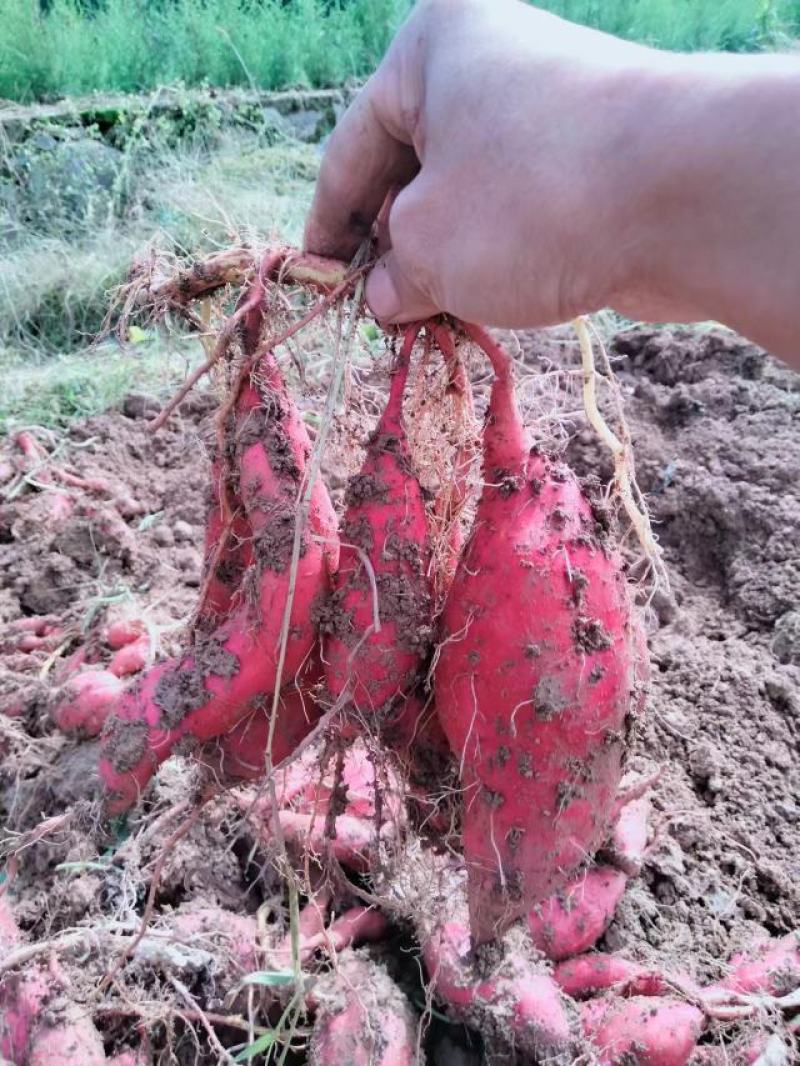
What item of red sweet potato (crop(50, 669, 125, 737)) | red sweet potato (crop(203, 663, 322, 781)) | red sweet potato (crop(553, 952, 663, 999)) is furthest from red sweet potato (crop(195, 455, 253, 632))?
red sweet potato (crop(553, 952, 663, 999))

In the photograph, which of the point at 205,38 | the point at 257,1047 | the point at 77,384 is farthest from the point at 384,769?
the point at 205,38

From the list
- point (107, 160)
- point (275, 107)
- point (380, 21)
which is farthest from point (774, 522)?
point (380, 21)

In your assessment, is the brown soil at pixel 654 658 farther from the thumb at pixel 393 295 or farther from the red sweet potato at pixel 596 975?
the thumb at pixel 393 295

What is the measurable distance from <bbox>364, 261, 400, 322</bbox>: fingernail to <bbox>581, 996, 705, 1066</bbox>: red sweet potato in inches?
48.2

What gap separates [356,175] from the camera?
1.15 m

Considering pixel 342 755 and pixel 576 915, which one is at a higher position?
pixel 342 755

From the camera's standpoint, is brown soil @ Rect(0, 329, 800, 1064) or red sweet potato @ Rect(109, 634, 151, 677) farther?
red sweet potato @ Rect(109, 634, 151, 677)

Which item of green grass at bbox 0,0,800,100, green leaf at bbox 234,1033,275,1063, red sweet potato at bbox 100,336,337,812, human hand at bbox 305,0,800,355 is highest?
human hand at bbox 305,0,800,355

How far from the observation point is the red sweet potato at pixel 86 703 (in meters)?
1.79

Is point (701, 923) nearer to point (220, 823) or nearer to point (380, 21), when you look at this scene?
point (220, 823)

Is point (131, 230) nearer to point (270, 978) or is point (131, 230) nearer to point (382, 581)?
point (382, 581)

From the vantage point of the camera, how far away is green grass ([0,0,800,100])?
222 inches

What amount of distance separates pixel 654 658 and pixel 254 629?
1198 mm

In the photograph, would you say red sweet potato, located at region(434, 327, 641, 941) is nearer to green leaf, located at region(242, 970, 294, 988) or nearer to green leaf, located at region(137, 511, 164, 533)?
green leaf, located at region(242, 970, 294, 988)
